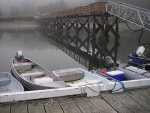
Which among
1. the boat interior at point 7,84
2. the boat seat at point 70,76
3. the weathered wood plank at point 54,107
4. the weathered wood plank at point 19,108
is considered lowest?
the boat interior at point 7,84

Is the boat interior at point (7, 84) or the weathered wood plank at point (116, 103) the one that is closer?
the weathered wood plank at point (116, 103)

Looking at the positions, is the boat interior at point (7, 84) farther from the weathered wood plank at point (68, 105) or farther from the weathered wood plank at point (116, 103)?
the weathered wood plank at point (116, 103)

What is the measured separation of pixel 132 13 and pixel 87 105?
13.3 meters

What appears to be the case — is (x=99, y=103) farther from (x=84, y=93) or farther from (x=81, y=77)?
(x=81, y=77)

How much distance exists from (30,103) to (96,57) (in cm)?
1293

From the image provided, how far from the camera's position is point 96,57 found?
17156 millimetres

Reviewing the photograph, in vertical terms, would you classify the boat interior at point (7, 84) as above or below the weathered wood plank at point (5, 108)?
below

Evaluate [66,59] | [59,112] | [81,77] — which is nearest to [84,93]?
[59,112]

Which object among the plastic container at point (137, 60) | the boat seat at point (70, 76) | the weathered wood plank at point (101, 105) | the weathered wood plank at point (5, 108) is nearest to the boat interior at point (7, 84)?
the boat seat at point (70, 76)

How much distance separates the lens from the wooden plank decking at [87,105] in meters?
4.33

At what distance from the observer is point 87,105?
4574mm

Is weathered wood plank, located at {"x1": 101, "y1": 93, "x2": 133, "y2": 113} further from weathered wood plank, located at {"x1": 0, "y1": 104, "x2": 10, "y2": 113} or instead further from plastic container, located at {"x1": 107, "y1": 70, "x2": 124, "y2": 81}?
weathered wood plank, located at {"x1": 0, "y1": 104, "x2": 10, "y2": 113}

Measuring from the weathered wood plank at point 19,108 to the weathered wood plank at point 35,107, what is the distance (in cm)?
10

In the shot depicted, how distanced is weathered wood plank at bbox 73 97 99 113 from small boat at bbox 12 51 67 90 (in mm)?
1732
